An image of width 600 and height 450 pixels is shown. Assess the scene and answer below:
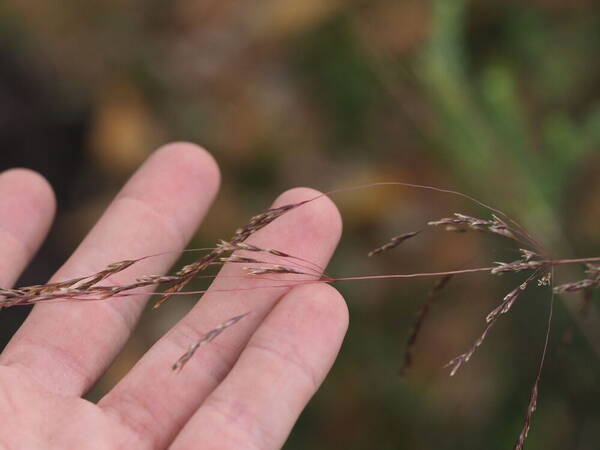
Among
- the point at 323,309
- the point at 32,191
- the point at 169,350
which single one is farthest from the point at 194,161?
the point at 323,309

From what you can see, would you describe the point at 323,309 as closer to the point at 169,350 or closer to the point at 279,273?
the point at 279,273

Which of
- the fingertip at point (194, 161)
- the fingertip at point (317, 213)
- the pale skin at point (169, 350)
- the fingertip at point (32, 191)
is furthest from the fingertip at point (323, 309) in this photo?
the fingertip at point (32, 191)

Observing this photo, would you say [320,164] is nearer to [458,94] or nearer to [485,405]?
[458,94]

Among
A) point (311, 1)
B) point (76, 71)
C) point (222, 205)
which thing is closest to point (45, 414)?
point (222, 205)

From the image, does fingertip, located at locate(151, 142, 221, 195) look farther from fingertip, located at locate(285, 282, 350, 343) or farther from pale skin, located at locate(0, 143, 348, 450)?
fingertip, located at locate(285, 282, 350, 343)

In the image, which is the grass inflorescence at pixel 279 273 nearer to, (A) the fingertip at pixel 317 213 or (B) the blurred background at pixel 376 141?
(A) the fingertip at pixel 317 213
